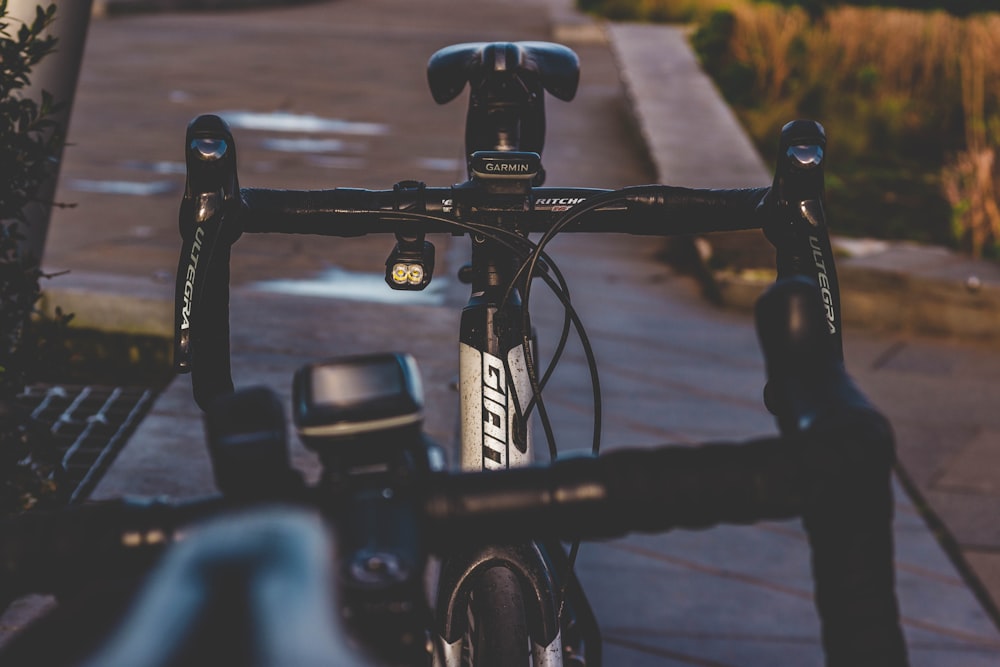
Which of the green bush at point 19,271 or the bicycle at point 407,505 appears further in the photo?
the green bush at point 19,271

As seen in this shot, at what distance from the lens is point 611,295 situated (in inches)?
268

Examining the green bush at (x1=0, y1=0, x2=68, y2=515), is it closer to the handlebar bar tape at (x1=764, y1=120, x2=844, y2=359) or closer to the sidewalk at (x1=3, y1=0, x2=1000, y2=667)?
the sidewalk at (x1=3, y1=0, x2=1000, y2=667)

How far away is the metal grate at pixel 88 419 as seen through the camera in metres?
4.18

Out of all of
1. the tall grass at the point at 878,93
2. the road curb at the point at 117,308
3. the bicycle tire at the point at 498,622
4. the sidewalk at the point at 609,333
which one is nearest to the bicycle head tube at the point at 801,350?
the bicycle tire at the point at 498,622

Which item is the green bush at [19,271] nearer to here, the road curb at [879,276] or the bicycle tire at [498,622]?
the bicycle tire at [498,622]

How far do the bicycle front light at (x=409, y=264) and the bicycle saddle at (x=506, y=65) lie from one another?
1.15ft

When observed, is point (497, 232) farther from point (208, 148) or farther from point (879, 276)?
point (879, 276)

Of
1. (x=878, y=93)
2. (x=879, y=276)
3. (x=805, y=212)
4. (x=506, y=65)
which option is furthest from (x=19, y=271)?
(x=878, y=93)

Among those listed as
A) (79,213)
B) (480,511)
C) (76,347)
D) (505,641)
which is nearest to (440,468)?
(480,511)

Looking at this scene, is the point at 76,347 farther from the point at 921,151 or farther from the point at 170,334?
the point at 921,151

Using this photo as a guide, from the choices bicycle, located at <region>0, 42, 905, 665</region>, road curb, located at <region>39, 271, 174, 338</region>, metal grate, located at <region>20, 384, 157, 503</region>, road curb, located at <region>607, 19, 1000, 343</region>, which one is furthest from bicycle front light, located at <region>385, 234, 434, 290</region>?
road curb, located at <region>607, 19, 1000, 343</region>

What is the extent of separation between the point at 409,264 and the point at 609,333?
4133mm

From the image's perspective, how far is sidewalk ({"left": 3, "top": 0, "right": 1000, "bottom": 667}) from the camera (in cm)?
384

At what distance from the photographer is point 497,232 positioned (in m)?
1.92
